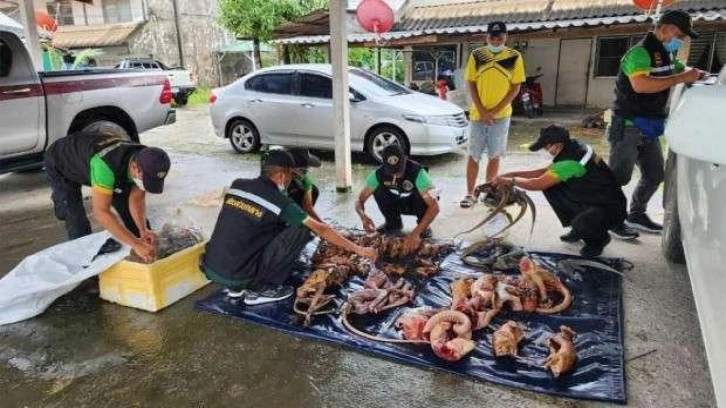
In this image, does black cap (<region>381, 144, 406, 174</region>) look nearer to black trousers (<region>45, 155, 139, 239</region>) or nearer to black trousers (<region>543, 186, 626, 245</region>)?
black trousers (<region>543, 186, 626, 245</region>)

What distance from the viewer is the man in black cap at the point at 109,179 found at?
10.7ft

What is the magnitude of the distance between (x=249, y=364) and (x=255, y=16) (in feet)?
54.9

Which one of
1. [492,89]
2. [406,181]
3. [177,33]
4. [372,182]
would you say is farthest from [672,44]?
[177,33]

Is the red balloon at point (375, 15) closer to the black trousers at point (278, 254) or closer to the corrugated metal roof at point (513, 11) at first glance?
the corrugated metal roof at point (513, 11)

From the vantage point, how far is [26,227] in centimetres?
557

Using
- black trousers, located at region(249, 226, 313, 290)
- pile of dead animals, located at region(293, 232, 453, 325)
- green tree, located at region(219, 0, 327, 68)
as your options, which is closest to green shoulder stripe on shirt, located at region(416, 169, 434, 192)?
pile of dead animals, located at region(293, 232, 453, 325)

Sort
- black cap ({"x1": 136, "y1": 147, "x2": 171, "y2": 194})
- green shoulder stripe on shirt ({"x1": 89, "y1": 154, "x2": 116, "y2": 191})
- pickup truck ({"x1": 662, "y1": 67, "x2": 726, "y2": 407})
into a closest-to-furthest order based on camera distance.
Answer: pickup truck ({"x1": 662, "y1": 67, "x2": 726, "y2": 407}) → black cap ({"x1": 136, "y1": 147, "x2": 171, "y2": 194}) → green shoulder stripe on shirt ({"x1": 89, "y1": 154, "x2": 116, "y2": 191})

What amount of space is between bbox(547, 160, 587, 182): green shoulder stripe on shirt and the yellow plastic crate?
109 inches

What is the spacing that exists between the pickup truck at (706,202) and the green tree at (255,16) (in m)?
16.5

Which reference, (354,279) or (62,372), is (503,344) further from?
(62,372)

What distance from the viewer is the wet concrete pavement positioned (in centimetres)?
263

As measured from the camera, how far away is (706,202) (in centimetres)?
216

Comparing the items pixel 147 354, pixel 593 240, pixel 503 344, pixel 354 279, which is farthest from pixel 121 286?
pixel 593 240

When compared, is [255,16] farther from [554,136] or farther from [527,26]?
[554,136]
